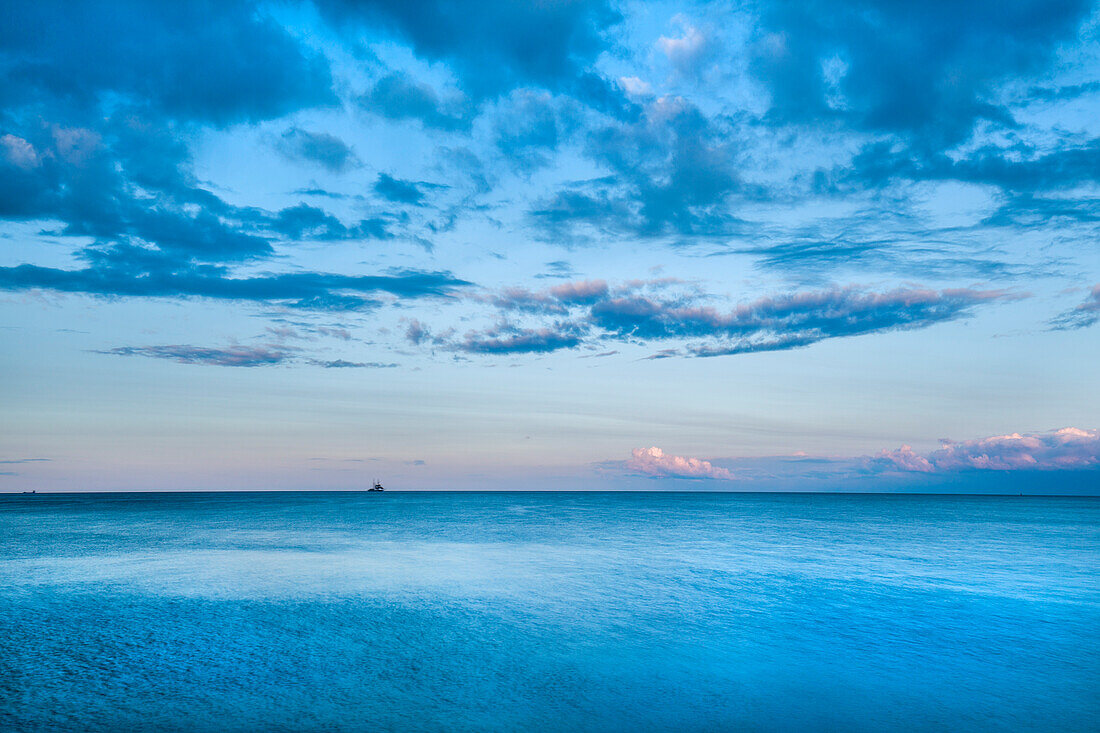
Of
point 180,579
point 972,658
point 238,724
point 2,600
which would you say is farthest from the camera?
point 180,579

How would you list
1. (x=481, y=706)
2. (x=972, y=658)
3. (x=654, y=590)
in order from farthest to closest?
1. (x=654, y=590)
2. (x=972, y=658)
3. (x=481, y=706)

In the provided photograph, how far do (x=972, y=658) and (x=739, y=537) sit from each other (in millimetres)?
34681

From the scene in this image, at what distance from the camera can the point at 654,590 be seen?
23.6 meters

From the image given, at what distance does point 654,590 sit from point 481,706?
13226mm

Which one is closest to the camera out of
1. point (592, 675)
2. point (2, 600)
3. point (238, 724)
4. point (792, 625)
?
point (238, 724)

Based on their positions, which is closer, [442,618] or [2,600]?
[442,618]

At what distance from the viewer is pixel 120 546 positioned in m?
38.6

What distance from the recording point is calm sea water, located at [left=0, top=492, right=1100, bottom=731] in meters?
11.2

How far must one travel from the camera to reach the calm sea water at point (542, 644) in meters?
11.2

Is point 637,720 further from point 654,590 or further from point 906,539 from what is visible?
point 906,539

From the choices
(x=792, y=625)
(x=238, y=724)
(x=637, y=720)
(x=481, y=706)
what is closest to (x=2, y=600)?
(x=238, y=724)

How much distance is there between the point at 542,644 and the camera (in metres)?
16.0

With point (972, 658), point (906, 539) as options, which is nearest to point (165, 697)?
point (972, 658)

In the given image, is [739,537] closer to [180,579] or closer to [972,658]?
[972,658]
